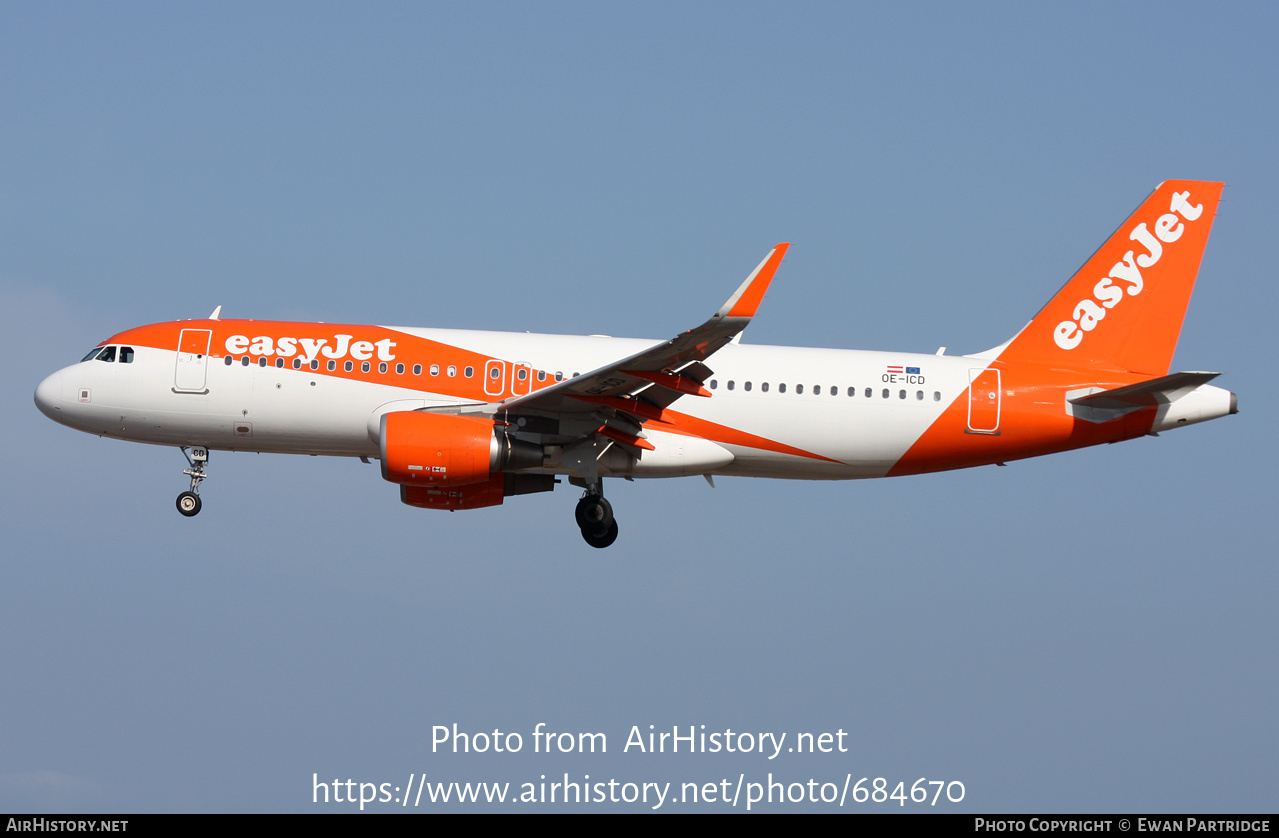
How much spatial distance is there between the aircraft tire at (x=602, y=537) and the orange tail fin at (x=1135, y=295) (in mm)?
9229

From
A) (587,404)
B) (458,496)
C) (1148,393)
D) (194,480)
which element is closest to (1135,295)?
(1148,393)

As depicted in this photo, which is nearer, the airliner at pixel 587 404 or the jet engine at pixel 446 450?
the jet engine at pixel 446 450

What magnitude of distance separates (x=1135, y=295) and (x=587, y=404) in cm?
1268

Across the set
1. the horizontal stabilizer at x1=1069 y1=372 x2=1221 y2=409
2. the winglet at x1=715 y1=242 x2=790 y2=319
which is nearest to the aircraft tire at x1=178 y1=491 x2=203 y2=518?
the winglet at x1=715 y1=242 x2=790 y2=319

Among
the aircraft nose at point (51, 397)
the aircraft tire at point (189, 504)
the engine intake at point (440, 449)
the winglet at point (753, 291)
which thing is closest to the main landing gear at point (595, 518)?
the engine intake at point (440, 449)

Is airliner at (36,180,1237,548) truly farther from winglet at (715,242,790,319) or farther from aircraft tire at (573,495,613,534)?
winglet at (715,242,790,319)

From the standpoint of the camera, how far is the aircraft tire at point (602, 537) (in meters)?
28.9

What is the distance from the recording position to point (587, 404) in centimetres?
2680

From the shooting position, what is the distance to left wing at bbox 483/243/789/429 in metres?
23.6

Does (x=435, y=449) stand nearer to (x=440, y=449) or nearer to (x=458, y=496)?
(x=440, y=449)

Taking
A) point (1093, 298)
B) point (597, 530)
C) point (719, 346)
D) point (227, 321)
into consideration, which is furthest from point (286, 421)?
point (1093, 298)

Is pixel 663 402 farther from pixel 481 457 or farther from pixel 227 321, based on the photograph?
pixel 227 321

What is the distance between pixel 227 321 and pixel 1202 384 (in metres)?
20.0

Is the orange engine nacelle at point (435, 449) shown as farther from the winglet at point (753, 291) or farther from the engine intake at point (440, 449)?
the winglet at point (753, 291)
